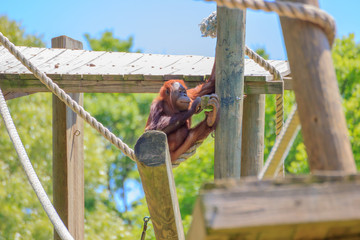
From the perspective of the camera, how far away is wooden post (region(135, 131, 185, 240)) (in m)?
2.18

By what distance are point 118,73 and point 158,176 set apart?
6.07 feet

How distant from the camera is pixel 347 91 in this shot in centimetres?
1462

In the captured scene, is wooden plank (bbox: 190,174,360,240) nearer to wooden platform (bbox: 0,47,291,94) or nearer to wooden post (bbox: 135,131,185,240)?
wooden post (bbox: 135,131,185,240)

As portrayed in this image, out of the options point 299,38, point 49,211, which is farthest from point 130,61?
point 299,38

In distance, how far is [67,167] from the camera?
4.64 m

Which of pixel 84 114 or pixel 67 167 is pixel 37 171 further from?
pixel 84 114

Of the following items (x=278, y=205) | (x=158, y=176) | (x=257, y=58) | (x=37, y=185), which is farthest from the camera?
(x=257, y=58)

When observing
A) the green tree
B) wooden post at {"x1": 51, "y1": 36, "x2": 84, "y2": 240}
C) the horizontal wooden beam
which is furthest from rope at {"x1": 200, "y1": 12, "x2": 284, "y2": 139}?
the green tree

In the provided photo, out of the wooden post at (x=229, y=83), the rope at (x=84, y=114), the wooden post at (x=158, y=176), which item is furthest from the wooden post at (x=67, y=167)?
the wooden post at (x=158, y=176)

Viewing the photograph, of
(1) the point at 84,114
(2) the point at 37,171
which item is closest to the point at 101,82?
(1) the point at 84,114

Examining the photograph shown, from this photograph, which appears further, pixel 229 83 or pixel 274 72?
pixel 274 72

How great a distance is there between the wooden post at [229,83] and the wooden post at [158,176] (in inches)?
21.5

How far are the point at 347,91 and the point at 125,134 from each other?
10.0 meters

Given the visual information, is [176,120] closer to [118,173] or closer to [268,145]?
[268,145]
